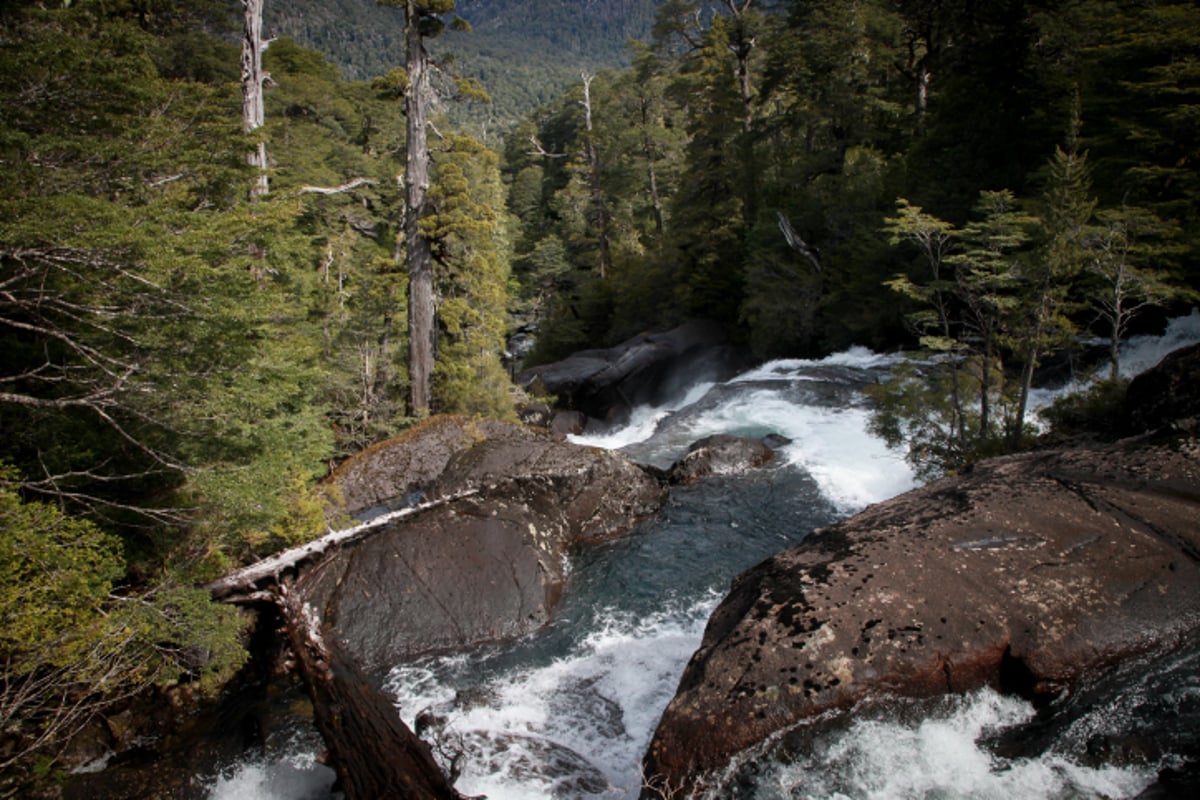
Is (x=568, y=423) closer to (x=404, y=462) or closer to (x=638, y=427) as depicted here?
(x=638, y=427)

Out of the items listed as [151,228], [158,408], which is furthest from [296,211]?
[158,408]

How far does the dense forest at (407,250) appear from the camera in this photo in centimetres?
527

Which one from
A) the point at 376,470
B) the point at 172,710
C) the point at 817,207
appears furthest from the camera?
the point at 817,207

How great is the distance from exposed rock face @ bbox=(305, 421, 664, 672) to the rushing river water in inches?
15.8

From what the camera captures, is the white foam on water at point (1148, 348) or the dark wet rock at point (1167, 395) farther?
the white foam on water at point (1148, 348)

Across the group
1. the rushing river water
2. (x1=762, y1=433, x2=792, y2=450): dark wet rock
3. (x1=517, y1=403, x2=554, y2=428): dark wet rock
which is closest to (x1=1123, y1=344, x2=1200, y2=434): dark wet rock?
the rushing river water

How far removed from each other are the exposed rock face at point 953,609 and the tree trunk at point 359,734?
6.14 feet

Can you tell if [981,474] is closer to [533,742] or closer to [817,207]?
[533,742]

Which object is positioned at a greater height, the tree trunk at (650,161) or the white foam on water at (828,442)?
the tree trunk at (650,161)

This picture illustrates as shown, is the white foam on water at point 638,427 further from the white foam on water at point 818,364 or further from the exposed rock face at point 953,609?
the exposed rock face at point 953,609

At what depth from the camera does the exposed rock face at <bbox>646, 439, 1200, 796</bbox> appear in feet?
16.0

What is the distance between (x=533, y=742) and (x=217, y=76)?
80.2 ft

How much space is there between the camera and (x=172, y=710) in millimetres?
6273

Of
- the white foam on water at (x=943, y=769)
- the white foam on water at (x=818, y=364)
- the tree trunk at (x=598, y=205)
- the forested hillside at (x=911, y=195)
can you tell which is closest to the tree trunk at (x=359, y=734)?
the white foam on water at (x=943, y=769)
